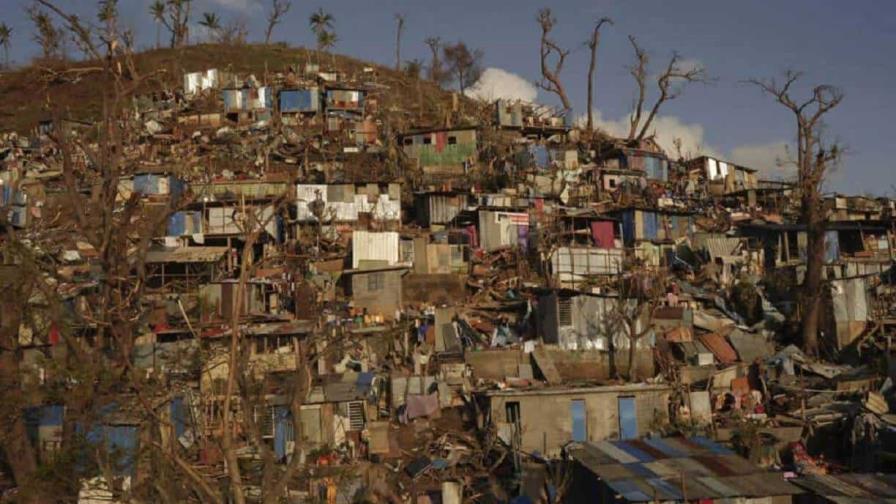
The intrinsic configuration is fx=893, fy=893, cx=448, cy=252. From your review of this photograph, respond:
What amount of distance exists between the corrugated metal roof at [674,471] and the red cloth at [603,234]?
14036mm

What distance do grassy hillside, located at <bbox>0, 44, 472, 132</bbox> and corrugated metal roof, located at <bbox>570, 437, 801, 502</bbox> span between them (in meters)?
28.6

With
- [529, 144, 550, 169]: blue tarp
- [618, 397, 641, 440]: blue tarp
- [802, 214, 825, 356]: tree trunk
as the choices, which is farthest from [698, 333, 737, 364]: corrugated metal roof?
[529, 144, 550, 169]: blue tarp

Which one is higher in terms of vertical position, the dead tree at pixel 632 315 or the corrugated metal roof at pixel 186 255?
the corrugated metal roof at pixel 186 255

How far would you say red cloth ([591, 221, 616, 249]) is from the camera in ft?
104

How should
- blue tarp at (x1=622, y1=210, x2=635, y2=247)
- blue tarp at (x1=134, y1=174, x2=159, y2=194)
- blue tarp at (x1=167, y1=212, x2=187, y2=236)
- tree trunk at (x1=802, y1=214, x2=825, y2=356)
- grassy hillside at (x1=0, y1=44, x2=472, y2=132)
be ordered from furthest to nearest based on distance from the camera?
1. grassy hillside at (x1=0, y1=44, x2=472, y2=132)
2. blue tarp at (x1=134, y1=174, x2=159, y2=194)
3. blue tarp at (x1=622, y1=210, x2=635, y2=247)
4. blue tarp at (x1=167, y1=212, x2=187, y2=236)
5. tree trunk at (x1=802, y1=214, x2=825, y2=356)

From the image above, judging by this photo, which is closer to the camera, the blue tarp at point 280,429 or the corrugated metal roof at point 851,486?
the corrugated metal roof at point 851,486

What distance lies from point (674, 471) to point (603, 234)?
16.3 meters

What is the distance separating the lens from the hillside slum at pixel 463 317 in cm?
1653

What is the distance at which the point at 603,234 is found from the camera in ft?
105

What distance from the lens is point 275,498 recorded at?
8.48 metres

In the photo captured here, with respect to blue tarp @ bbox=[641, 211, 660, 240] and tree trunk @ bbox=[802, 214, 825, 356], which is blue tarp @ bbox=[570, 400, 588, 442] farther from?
blue tarp @ bbox=[641, 211, 660, 240]

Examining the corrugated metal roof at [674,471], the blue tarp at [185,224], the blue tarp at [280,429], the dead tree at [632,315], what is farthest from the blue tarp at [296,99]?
the corrugated metal roof at [674,471]

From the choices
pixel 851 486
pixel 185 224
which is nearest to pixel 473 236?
pixel 185 224

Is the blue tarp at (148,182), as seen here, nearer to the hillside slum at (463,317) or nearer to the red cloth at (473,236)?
the hillside slum at (463,317)
